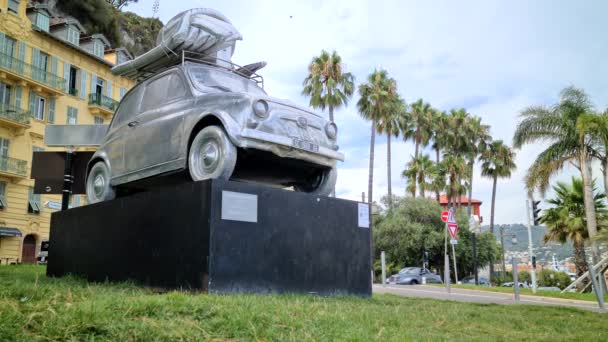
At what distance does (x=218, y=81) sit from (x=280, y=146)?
1.57m

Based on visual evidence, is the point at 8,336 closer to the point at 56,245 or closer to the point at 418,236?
the point at 56,245

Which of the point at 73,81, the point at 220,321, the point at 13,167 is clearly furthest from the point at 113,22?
the point at 220,321

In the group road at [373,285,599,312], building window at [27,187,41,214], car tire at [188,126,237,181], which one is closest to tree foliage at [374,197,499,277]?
building window at [27,187,41,214]

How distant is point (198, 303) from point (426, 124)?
47.4m

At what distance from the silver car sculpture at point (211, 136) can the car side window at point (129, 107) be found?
2 centimetres

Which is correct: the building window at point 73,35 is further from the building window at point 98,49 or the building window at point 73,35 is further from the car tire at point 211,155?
the car tire at point 211,155

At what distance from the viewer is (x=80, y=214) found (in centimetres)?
725

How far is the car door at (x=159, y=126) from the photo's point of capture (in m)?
6.46

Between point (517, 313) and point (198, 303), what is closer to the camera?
point (198, 303)

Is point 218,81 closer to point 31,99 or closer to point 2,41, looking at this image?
point 2,41

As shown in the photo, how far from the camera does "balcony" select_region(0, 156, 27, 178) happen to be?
31312 millimetres

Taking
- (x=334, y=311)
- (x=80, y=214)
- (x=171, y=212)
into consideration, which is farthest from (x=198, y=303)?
(x=80, y=214)

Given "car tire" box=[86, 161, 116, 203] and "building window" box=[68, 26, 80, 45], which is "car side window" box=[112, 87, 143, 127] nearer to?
"car tire" box=[86, 161, 116, 203]

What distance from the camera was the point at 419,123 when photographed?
49.5m
